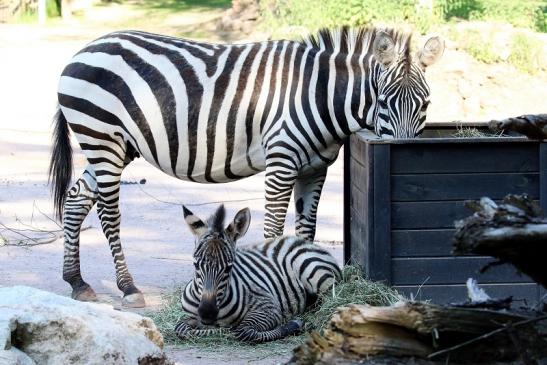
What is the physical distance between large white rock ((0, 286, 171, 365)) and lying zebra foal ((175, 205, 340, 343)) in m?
1.67

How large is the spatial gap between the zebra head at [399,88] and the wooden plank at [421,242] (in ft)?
2.56

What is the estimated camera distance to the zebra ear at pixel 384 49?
23.8 feet

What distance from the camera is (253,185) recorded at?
1273 cm

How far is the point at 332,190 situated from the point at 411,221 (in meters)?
6.00

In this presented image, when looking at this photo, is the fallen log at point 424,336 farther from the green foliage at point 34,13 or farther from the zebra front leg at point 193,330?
the green foliage at point 34,13

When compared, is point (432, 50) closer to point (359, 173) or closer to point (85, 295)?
point (359, 173)

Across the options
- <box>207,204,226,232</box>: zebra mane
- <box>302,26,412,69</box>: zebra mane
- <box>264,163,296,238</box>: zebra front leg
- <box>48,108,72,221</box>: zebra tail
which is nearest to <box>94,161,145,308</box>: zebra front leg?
<box>48,108,72,221</box>: zebra tail

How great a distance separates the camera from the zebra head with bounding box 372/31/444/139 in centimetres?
709

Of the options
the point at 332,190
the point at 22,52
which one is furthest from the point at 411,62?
the point at 22,52

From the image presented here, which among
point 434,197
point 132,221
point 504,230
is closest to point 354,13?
point 132,221

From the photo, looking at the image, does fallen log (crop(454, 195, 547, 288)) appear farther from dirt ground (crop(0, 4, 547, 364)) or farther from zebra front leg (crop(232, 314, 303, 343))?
zebra front leg (crop(232, 314, 303, 343))

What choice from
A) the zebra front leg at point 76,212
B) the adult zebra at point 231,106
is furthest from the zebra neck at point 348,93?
the zebra front leg at point 76,212

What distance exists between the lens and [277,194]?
7.41 m

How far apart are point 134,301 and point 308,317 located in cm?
145
